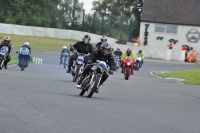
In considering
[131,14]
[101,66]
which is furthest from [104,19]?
[101,66]

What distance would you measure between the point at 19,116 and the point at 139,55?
120 ft

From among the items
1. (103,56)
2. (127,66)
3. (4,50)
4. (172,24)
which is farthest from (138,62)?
(103,56)

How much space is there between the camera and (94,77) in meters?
16.6

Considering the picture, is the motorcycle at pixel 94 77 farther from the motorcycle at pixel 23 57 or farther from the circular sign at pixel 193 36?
the circular sign at pixel 193 36

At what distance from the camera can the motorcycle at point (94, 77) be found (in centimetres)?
1644

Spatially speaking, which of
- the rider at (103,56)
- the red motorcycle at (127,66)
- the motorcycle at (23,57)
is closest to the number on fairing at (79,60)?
the rider at (103,56)

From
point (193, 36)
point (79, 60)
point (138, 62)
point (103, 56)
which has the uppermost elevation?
point (193, 36)

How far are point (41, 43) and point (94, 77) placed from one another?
179 ft

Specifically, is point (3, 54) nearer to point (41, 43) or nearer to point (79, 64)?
point (79, 64)

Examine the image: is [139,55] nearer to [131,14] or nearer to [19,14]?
[19,14]

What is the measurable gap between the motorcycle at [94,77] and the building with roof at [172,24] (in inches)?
2196

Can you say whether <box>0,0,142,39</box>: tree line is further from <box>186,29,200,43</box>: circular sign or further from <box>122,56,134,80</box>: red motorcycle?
<box>122,56,134,80</box>: red motorcycle

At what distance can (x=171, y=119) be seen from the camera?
12750 millimetres

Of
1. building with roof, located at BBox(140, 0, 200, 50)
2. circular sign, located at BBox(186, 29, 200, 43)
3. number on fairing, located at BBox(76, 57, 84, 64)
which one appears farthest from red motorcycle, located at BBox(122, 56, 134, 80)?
circular sign, located at BBox(186, 29, 200, 43)
